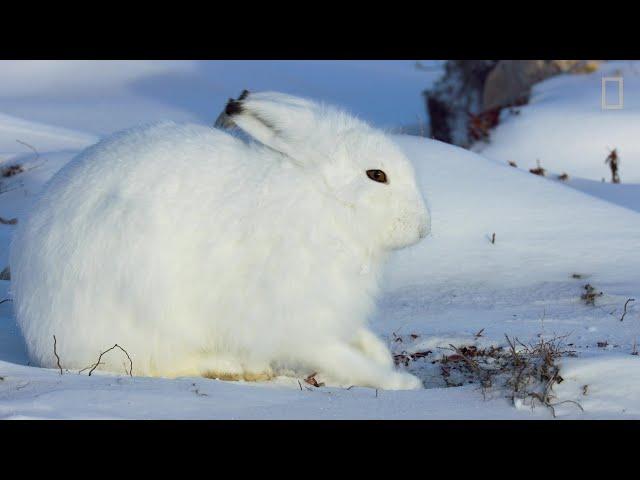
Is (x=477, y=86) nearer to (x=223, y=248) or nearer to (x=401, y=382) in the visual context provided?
(x=401, y=382)

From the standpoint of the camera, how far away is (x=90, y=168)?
4.41 metres

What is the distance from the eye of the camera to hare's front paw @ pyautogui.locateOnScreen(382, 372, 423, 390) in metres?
4.40

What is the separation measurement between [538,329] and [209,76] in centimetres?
1707

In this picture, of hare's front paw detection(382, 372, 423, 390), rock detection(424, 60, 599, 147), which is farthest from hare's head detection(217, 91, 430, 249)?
rock detection(424, 60, 599, 147)

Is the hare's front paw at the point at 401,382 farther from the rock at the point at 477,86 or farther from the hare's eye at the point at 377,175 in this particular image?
the rock at the point at 477,86

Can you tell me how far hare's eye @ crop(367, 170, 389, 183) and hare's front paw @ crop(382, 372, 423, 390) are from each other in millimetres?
819

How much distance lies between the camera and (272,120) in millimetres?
4367

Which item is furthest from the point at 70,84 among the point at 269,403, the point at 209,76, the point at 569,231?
the point at 269,403

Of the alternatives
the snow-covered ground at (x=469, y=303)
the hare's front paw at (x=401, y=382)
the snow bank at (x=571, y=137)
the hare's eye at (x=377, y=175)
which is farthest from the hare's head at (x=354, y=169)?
the snow bank at (x=571, y=137)

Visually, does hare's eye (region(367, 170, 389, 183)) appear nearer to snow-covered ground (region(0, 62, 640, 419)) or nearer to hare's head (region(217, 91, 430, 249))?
hare's head (region(217, 91, 430, 249))

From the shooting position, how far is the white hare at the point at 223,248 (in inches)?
166

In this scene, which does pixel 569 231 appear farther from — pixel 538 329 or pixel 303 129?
pixel 303 129

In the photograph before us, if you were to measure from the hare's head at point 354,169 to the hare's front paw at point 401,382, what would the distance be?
1.80 feet

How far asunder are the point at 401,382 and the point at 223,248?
37.1 inches
